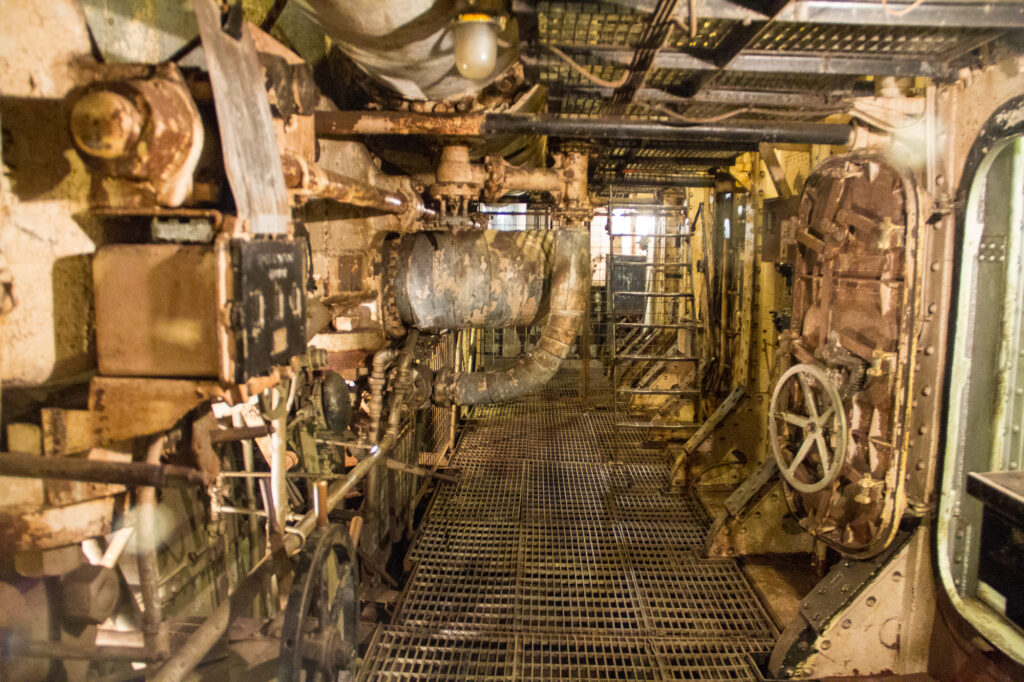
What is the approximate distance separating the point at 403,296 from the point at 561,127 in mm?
1727

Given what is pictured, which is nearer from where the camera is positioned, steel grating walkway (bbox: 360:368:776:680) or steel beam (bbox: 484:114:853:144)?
steel beam (bbox: 484:114:853:144)

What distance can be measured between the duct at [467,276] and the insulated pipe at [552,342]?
0.54ft

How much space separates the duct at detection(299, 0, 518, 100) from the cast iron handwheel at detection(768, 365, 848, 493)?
2447mm

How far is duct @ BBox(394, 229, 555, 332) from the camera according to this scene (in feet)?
13.2

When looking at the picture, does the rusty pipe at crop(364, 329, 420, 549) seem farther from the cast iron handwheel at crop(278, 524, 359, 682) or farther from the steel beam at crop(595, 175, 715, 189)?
the steel beam at crop(595, 175, 715, 189)

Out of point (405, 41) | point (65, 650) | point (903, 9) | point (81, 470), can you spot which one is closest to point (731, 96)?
point (903, 9)

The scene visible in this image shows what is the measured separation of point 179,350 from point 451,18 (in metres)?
1.76

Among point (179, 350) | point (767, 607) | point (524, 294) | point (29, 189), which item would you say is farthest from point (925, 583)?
point (29, 189)

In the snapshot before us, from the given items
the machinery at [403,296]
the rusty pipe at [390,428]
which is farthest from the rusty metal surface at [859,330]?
the rusty pipe at [390,428]

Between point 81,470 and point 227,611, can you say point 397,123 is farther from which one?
point 227,611

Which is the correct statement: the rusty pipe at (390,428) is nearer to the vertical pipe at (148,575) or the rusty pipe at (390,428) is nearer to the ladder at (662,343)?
the vertical pipe at (148,575)

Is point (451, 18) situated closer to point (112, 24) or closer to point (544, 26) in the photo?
point (544, 26)

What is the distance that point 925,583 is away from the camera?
2949 millimetres

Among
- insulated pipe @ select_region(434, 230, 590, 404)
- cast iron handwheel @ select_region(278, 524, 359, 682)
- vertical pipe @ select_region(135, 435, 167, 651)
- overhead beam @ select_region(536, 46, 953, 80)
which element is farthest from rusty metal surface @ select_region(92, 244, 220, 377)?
insulated pipe @ select_region(434, 230, 590, 404)
